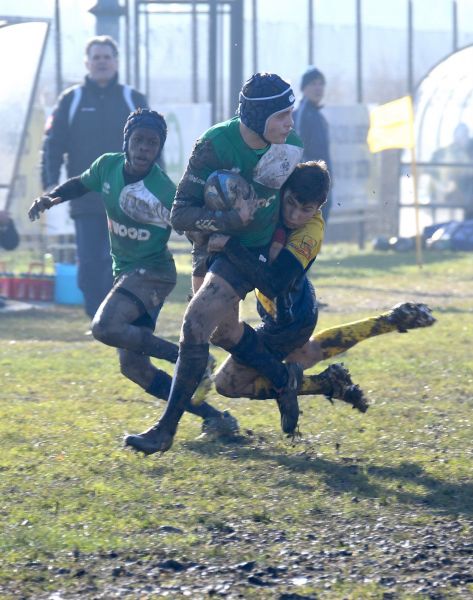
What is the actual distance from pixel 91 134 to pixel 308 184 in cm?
508

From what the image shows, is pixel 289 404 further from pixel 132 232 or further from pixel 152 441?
pixel 132 232

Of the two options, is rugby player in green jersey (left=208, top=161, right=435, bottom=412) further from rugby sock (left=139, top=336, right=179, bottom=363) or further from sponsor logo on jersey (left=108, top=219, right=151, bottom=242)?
sponsor logo on jersey (left=108, top=219, right=151, bottom=242)

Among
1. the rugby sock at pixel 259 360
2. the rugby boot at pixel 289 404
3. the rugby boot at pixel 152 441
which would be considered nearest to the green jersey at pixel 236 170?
the rugby sock at pixel 259 360

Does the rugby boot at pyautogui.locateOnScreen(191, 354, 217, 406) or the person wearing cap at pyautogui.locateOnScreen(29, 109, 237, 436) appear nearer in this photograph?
the rugby boot at pyautogui.locateOnScreen(191, 354, 217, 406)

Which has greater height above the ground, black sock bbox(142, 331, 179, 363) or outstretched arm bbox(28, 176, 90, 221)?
outstretched arm bbox(28, 176, 90, 221)

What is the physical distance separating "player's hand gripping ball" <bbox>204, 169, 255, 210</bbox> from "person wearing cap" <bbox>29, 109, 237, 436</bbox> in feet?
3.17

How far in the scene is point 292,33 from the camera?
25.8 meters

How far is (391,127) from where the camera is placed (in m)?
19.1

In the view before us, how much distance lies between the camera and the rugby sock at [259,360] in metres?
6.48

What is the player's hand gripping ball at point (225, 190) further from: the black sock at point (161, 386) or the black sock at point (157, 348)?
the black sock at point (161, 386)

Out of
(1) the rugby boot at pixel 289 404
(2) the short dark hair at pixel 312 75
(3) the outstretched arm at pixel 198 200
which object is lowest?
(1) the rugby boot at pixel 289 404

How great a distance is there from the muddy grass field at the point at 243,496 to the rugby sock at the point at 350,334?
0.42m

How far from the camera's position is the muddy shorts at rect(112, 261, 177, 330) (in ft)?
23.0


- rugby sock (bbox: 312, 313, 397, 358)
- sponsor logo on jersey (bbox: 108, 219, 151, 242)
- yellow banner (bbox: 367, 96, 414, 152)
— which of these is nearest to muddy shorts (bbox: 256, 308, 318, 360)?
rugby sock (bbox: 312, 313, 397, 358)
